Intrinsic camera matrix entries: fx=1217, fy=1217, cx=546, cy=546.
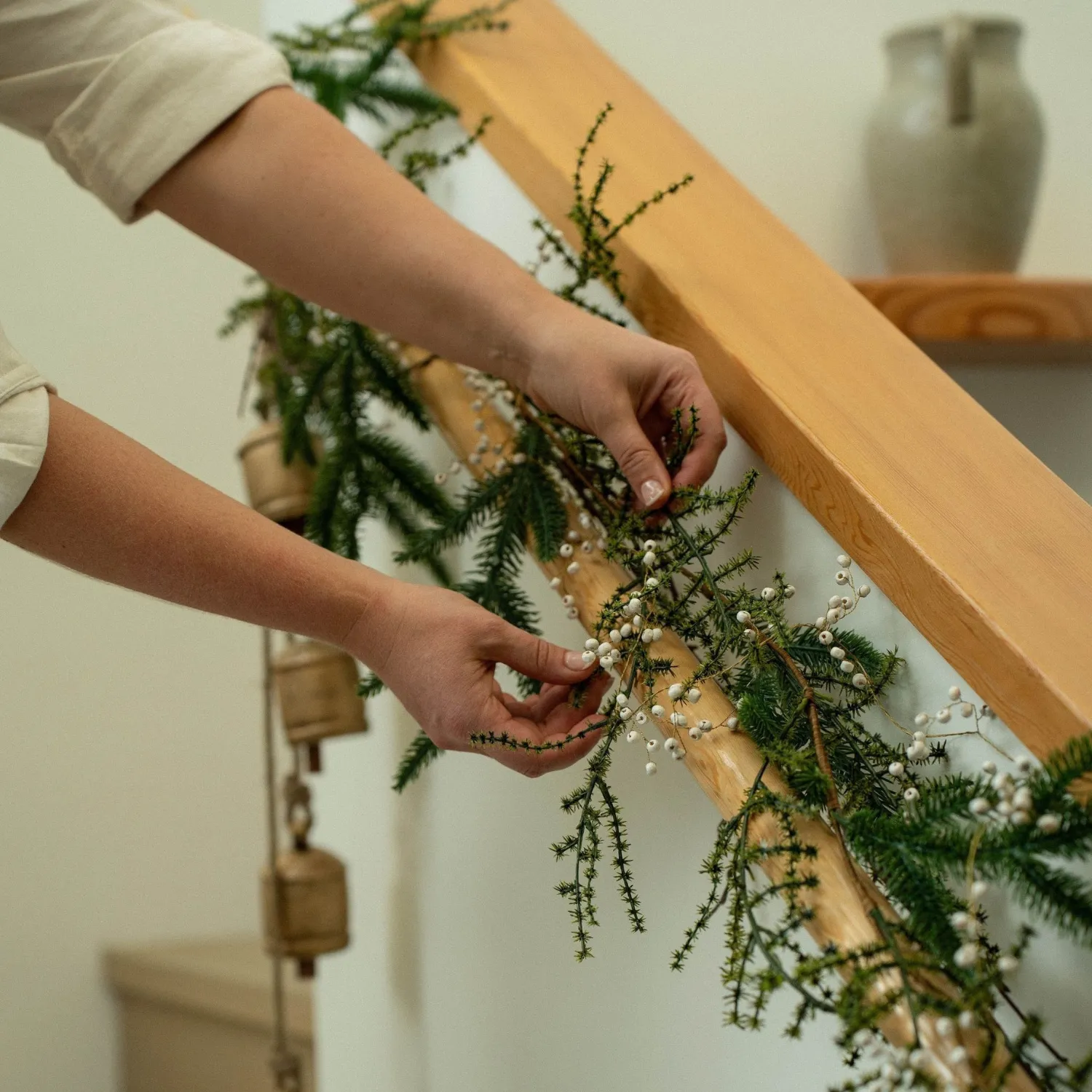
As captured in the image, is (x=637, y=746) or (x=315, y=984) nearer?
(x=637, y=746)

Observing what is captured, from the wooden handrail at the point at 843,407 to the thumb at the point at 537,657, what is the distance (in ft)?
0.54

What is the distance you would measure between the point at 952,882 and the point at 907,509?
19cm

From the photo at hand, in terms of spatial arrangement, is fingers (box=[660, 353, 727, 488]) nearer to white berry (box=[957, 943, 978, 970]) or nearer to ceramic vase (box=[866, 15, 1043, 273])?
white berry (box=[957, 943, 978, 970])

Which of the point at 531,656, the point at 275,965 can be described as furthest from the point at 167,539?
the point at 275,965

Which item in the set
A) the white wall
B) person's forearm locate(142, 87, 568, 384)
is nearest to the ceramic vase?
person's forearm locate(142, 87, 568, 384)

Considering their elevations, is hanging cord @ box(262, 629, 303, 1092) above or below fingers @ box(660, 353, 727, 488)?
above

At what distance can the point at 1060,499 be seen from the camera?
677 mm

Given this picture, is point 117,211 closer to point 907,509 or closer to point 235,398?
point 907,509

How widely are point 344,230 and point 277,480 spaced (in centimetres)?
42

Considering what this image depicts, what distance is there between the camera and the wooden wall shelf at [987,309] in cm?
113

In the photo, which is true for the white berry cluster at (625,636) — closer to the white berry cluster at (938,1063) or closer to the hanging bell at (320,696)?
the white berry cluster at (938,1063)

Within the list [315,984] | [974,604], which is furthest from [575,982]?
[315,984]

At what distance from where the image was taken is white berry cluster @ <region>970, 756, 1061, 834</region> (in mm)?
481

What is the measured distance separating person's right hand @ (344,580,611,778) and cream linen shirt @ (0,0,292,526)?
0.43 m
